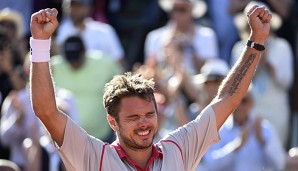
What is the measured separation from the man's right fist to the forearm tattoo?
1211 mm

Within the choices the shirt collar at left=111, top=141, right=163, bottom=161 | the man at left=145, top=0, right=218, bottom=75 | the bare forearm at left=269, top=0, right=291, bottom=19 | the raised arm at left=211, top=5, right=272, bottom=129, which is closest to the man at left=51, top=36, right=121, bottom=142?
the man at left=145, top=0, right=218, bottom=75

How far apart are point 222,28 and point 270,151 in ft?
8.41

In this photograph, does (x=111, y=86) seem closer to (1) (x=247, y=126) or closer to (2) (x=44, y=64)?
(2) (x=44, y=64)

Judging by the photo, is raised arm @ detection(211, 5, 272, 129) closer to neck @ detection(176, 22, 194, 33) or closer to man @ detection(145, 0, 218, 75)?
man @ detection(145, 0, 218, 75)

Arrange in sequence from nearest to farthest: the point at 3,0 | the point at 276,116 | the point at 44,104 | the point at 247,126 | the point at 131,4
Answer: the point at 44,104 < the point at 247,126 < the point at 276,116 < the point at 3,0 < the point at 131,4

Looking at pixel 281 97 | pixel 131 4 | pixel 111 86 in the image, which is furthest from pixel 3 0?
pixel 111 86

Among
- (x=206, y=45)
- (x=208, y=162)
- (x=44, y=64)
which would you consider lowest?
(x=208, y=162)

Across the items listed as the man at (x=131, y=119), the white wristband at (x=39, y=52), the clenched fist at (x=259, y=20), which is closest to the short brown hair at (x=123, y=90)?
the man at (x=131, y=119)

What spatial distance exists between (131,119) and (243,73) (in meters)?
0.80

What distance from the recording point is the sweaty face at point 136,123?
5.44 metres

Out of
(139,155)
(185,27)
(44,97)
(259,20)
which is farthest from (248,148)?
(44,97)

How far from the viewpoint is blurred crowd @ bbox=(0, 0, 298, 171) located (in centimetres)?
891

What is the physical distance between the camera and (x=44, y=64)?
207 inches

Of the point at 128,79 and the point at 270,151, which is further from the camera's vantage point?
the point at 270,151
